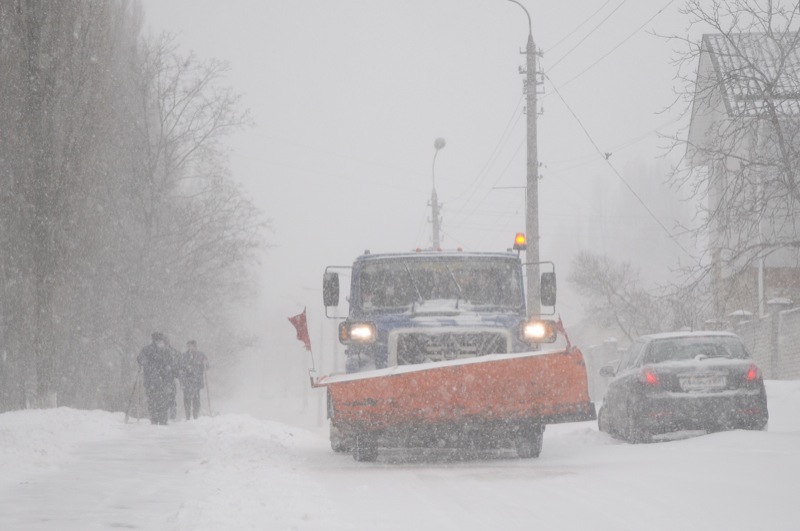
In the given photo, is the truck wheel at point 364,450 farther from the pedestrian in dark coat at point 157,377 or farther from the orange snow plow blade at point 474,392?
the pedestrian in dark coat at point 157,377

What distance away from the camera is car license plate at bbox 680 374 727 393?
12.7 meters

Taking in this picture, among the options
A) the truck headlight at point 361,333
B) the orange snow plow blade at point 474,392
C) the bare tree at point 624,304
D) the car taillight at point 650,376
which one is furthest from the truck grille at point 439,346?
the bare tree at point 624,304

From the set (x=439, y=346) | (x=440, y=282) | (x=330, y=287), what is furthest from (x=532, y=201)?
(x=439, y=346)

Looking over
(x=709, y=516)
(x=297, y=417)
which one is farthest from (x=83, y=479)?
(x=297, y=417)

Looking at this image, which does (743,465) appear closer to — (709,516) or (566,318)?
(709,516)

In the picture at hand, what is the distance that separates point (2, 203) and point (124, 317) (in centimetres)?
1090

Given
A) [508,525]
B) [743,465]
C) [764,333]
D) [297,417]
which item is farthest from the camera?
[297,417]

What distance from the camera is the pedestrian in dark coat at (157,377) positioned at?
67.8 ft

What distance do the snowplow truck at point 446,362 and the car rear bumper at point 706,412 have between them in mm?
1917

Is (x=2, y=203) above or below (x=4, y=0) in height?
below

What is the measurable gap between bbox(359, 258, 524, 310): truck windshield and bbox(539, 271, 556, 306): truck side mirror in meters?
0.31

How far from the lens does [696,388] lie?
12.7 metres

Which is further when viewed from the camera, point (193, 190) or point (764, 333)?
point (193, 190)

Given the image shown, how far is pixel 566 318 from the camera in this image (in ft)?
436
